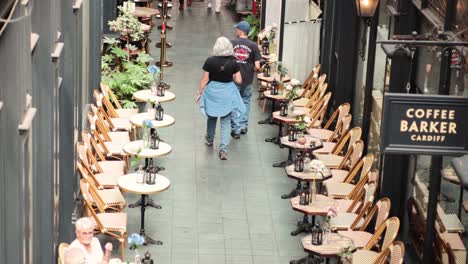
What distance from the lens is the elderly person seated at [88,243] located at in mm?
11836

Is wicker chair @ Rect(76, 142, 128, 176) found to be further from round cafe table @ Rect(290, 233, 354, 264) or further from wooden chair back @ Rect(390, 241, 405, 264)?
wooden chair back @ Rect(390, 241, 405, 264)

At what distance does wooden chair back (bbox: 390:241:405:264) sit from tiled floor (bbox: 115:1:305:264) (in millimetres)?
2753

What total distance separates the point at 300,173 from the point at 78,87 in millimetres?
3602

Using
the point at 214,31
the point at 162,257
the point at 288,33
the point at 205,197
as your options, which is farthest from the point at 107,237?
the point at 214,31

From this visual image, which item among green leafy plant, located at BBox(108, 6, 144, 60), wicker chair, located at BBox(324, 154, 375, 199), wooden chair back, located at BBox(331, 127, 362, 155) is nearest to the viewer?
wicker chair, located at BBox(324, 154, 375, 199)

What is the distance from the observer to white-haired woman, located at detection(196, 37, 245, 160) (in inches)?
736

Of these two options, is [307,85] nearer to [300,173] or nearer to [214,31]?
[300,173]

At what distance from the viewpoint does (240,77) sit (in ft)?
62.6

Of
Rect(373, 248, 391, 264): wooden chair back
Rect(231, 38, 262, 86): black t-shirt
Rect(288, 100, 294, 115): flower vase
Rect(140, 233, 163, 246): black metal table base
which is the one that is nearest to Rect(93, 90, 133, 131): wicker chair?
Rect(231, 38, 262, 86): black t-shirt

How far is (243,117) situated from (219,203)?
3.75 m

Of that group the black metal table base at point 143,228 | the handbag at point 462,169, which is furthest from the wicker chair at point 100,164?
the handbag at point 462,169

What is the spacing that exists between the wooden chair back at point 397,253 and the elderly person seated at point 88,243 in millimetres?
3290

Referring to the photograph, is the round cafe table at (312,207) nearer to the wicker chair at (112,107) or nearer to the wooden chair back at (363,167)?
the wooden chair back at (363,167)

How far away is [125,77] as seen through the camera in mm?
21125
